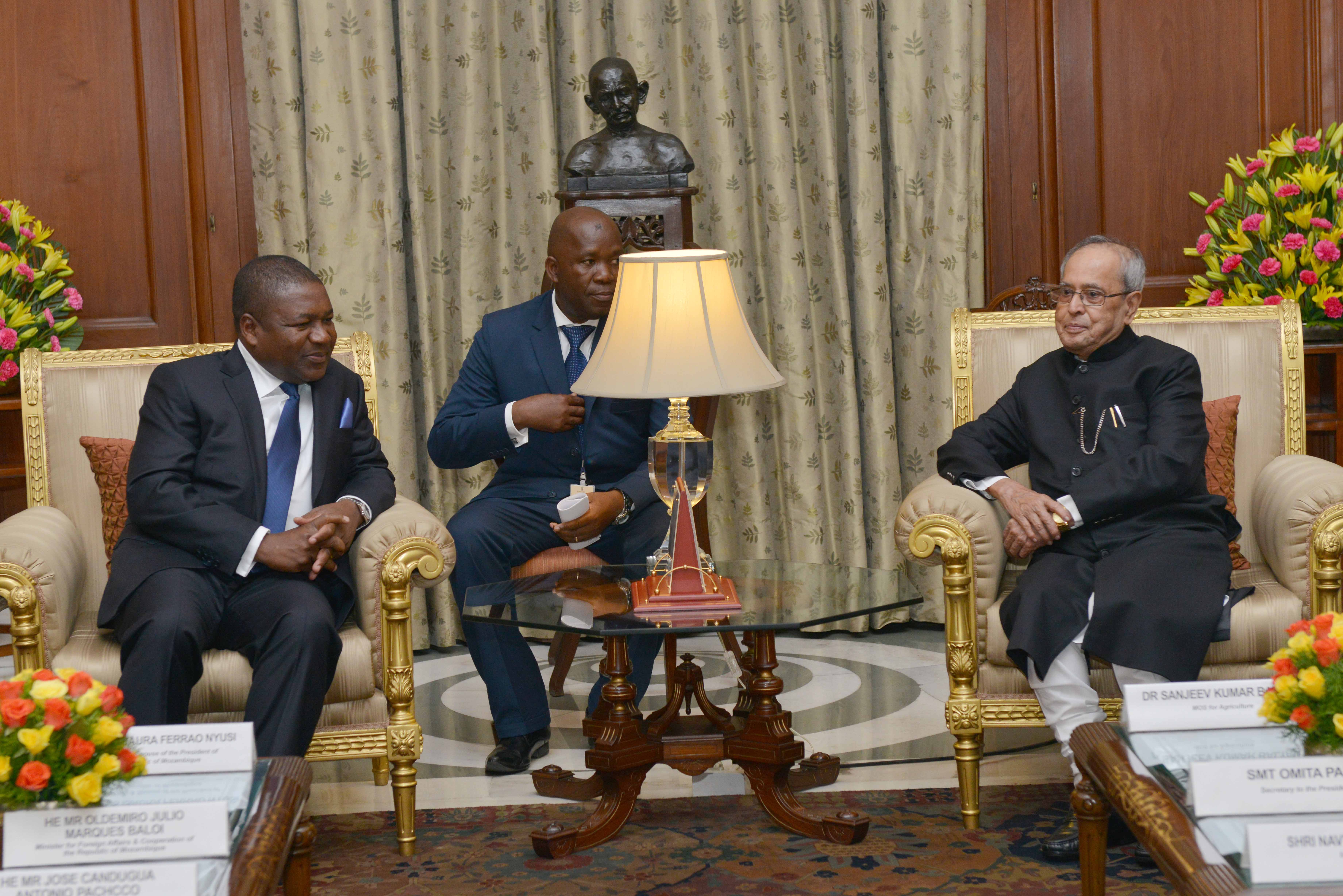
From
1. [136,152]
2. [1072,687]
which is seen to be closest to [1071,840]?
[1072,687]

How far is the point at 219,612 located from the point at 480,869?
0.78m

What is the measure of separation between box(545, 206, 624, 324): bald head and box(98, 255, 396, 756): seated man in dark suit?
0.63 m

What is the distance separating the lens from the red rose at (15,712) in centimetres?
179

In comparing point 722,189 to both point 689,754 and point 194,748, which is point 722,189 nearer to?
point 689,754

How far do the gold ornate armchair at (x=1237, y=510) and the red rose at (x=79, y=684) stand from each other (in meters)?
1.70

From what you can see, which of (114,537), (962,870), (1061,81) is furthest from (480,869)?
(1061,81)

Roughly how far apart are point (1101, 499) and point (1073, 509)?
64 mm

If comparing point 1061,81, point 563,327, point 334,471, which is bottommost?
point 334,471

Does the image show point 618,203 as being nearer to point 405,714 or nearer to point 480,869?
point 405,714

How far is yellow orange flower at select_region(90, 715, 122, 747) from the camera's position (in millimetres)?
1838

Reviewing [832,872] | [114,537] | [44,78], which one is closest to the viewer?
[832,872]

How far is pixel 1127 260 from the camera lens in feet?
10.4

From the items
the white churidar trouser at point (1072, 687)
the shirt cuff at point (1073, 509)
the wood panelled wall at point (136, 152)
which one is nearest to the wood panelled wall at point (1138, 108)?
the shirt cuff at point (1073, 509)

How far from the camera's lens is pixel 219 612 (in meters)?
2.96
